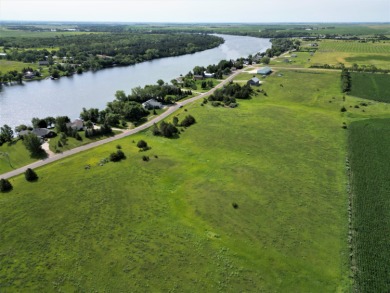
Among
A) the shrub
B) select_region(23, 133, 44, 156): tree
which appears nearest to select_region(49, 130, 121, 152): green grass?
select_region(23, 133, 44, 156): tree

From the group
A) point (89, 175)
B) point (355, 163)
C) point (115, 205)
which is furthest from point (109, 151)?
point (355, 163)

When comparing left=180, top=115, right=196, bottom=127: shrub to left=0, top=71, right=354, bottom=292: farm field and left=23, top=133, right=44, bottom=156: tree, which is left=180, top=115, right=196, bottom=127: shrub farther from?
left=23, top=133, right=44, bottom=156: tree

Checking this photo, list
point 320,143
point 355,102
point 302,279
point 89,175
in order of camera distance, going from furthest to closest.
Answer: point 355,102 → point 320,143 → point 89,175 → point 302,279

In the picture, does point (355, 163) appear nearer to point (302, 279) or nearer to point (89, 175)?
point (302, 279)

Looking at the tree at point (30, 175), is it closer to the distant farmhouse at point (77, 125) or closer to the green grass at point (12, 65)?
the distant farmhouse at point (77, 125)

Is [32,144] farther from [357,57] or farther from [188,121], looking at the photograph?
[357,57]
